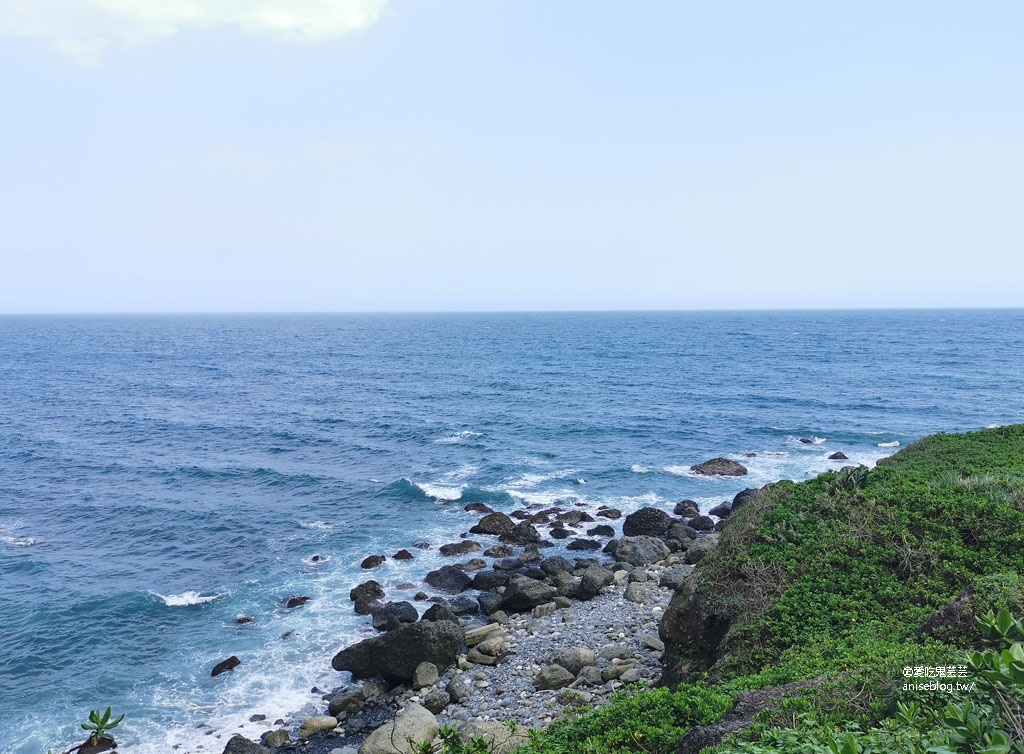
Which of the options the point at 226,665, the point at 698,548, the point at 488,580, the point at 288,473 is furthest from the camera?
the point at 288,473

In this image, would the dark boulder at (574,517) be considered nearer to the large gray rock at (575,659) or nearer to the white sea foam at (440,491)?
the white sea foam at (440,491)

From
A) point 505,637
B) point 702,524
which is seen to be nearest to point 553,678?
point 505,637

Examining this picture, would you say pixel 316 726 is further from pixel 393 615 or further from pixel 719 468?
A: pixel 719 468

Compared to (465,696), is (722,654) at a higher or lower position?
higher

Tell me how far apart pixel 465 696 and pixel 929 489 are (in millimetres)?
14699

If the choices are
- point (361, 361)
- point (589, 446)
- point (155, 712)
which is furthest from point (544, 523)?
point (361, 361)

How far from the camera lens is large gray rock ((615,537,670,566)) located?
28.2m

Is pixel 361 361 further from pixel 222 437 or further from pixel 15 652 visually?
pixel 15 652

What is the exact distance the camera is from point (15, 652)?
21969mm

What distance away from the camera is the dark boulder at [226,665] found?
68.2 ft

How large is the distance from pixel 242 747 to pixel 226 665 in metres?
4.89

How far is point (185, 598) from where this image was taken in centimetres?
2572

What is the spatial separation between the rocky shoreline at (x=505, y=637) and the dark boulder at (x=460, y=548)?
59mm

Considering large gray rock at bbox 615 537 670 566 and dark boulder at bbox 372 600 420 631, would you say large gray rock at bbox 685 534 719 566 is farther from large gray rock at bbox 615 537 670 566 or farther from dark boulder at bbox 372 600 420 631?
dark boulder at bbox 372 600 420 631
